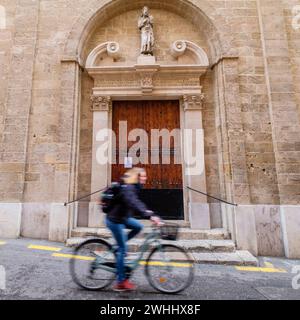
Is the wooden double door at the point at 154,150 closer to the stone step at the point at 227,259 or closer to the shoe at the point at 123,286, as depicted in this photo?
the stone step at the point at 227,259

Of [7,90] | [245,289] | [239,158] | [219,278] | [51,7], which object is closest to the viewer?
[245,289]

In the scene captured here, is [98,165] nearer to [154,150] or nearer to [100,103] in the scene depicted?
[154,150]

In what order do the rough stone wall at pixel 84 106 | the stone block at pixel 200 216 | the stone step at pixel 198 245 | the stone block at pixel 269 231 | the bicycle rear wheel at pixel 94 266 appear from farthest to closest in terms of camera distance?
1. the stone block at pixel 200 216
2. the rough stone wall at pixel 84 106
3. the stone block at pixel 269 231
4. the stone step at pixel 198 245
5. the bicycle rear wheel at pixel 94 266

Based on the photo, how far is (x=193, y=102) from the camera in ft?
22.6

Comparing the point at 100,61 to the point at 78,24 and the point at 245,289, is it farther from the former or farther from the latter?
the point at 245,289

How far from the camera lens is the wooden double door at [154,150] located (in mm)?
6762

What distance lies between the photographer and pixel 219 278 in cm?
398

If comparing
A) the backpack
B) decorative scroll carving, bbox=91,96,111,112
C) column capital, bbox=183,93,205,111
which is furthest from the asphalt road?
column capital, bbox=183,93,205,111

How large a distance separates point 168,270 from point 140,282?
64 centimetres

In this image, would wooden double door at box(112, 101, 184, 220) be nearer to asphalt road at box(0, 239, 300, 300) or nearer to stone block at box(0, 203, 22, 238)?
asphalt road at box(0, 239, 300, 300)

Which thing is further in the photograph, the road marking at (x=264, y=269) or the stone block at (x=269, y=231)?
the stone block at (x=269, y=231)

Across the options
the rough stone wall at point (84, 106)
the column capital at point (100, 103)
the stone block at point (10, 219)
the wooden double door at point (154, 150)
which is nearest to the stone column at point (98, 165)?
the column capital at point (100, 103)
